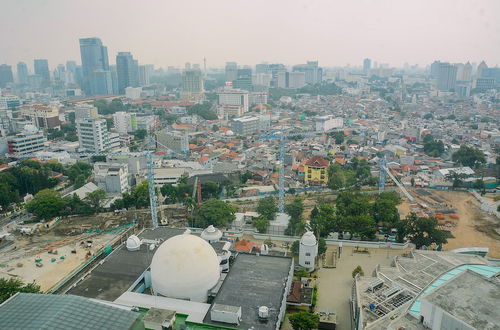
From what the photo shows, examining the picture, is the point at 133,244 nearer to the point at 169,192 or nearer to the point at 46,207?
the point at 169,192

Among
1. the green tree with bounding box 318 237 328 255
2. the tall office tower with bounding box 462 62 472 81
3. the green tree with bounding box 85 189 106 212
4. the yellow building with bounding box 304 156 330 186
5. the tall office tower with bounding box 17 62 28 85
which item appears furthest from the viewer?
the tall office tower with bounding box 17 62 28 85

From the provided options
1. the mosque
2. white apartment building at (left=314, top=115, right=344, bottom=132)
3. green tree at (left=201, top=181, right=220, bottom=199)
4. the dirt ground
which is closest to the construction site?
green tree at (left=201, top=181, right=220, bottom=199)

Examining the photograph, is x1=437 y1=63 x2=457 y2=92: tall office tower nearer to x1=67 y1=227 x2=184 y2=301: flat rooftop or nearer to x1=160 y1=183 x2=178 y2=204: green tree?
x1=160 y1=183 x2=178 y2=204: green tree

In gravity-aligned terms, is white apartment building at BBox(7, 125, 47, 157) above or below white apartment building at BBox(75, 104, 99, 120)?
below

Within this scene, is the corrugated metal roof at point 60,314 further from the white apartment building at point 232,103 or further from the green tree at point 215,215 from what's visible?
the white apartment building at point 232,103

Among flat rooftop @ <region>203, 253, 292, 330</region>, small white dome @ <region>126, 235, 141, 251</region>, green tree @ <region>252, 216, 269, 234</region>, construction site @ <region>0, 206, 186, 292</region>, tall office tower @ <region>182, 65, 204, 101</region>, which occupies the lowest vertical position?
construction site @ <region>0, 206, 186, 292</region>

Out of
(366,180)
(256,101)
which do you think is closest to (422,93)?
(256,101)

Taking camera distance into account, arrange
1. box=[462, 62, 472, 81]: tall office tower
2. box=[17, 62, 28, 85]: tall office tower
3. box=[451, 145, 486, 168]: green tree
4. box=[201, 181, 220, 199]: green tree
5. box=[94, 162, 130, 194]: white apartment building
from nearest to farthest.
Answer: box=[201, 181, 220, 199]: green tree
box=[94, 162, 130, 194]: white apartment building
box=[451, 145, 486, 168]: green tree
box=[462, 62, 472, 81]: tall office tower
box=[17, 62, 28, 85]: tall office tower

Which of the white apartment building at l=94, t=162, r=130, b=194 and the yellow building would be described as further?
the yellow building
